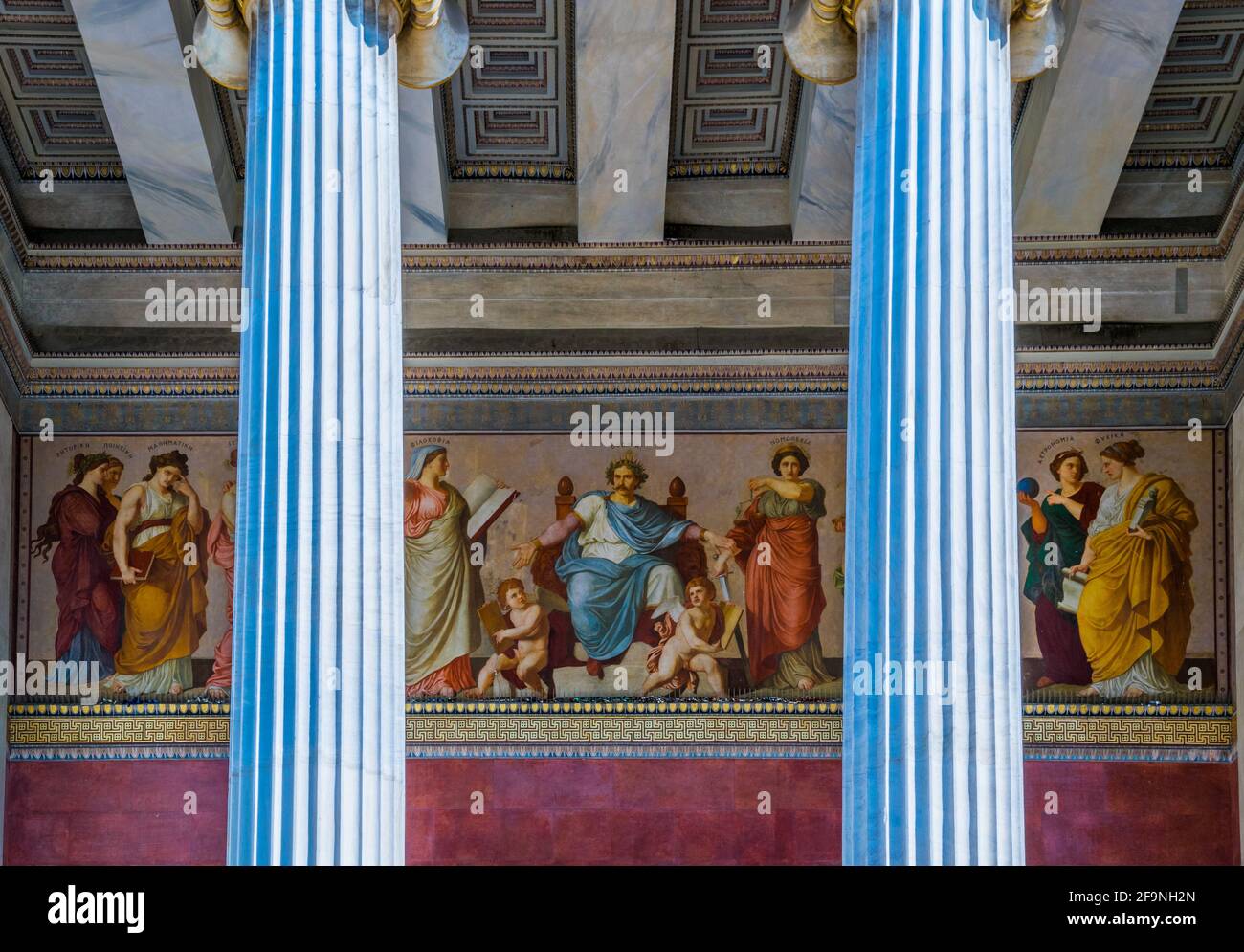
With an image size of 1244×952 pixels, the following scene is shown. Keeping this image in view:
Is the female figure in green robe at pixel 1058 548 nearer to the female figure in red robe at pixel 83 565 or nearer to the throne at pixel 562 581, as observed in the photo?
the throne at pixel 562 581

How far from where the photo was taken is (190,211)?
666 inches

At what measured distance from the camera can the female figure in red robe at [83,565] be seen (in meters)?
17.0

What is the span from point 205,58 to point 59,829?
704 centimetres

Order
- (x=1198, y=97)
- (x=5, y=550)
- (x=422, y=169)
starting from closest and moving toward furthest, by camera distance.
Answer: (x=1198, y=97), (x=422, y=169), (x=5, y=550)

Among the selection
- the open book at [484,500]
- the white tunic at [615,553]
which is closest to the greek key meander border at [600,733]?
the white tunic at [615,553]

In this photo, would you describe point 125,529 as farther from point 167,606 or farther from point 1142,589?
point 1142,589

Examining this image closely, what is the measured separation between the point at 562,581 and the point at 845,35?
6.35 metres

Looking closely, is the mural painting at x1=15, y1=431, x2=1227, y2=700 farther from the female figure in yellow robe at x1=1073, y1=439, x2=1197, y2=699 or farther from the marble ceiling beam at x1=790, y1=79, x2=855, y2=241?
the marble ceiling beam at x1=790, y1=79, x2=855, y2=241

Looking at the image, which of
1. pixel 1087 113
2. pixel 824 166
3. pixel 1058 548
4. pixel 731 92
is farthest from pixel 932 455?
pixel 1058 548

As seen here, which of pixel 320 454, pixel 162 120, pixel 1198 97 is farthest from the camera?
pixel 1198 97

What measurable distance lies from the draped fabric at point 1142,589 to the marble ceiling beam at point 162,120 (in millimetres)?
7023

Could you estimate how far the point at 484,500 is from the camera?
17.3m

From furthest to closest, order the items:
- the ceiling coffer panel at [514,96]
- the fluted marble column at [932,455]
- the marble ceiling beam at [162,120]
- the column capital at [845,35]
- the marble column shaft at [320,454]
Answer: the ceiling coffer panel at [514,96] < the marble ceiling beam at [162,120] < the column capital at [845,35] < the marble column shaft at [320,454] < the fluted marble column at [932,455]
